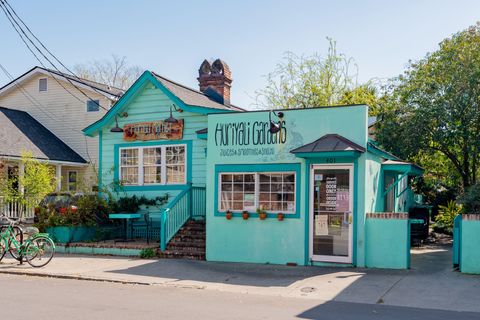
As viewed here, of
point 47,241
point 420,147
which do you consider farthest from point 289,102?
point 47,241

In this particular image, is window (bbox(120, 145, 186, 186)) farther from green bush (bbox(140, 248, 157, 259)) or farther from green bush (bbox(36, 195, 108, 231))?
green bush (bbox(140, 248, 157, 259))

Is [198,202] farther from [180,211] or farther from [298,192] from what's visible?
[298,192]

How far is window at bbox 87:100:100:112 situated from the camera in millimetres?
23688

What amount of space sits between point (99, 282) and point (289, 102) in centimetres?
1749

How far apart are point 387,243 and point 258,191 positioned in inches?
128

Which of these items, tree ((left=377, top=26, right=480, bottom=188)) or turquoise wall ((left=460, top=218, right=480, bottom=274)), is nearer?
turquoise wall ((left=460, top=218, right=480, bottom=274))

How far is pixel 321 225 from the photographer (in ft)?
39.5

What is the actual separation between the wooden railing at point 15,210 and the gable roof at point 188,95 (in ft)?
25.4

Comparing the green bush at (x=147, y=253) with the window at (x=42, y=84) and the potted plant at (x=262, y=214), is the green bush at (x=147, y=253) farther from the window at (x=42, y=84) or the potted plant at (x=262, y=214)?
the window at (x=42, y=84)

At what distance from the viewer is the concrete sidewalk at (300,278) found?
891 cm

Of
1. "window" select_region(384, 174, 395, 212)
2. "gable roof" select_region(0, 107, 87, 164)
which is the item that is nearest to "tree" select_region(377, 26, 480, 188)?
"window" select_region(384, 174, 395, 212)

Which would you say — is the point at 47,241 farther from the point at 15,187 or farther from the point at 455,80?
the point at 455,80

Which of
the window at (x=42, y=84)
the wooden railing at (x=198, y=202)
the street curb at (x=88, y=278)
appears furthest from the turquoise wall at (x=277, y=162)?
the window at (x=42, y=84)

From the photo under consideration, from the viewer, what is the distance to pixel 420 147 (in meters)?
17.8
